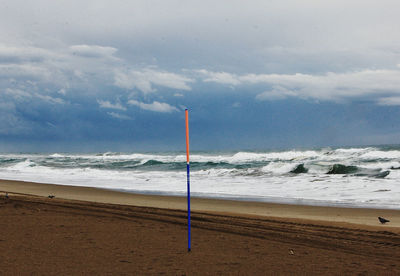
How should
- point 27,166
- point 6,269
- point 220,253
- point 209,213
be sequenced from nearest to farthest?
point 6,269 < point 220,253 < point 209,213 < point 27,166

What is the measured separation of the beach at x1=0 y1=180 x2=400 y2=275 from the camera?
556cm

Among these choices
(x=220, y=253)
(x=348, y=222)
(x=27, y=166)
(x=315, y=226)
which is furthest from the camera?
(x=27, y=166)

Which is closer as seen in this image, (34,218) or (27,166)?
(34,218)

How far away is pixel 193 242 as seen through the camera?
723 centimetres

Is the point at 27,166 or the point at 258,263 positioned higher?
the point at 27,166

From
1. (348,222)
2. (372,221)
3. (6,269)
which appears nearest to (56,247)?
(6,269)

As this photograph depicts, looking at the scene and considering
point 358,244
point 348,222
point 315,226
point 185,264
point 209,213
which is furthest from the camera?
point 209,213

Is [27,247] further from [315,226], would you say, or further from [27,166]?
[27,166]

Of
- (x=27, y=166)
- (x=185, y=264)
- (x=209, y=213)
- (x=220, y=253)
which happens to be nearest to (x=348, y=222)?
(x=209, y=213)

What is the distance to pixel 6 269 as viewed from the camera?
5.31 meters

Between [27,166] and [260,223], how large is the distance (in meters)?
39.4

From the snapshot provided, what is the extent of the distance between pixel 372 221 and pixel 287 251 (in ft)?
15.2

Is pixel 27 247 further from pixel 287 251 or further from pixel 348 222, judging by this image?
pixel 348 222

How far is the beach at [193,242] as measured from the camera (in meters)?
5.56
